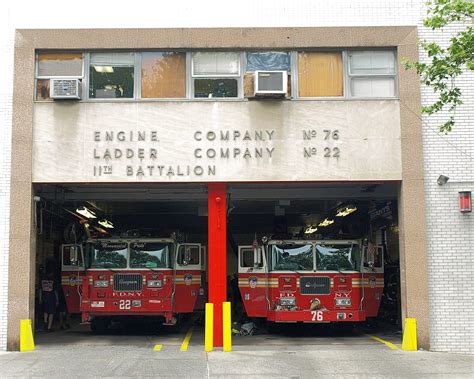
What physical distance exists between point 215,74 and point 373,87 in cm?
338

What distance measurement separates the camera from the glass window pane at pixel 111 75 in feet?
45.9

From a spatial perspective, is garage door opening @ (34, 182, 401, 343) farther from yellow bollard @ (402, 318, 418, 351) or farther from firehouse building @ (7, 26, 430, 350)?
yellow bollard @ (402, 318, 418, 351)

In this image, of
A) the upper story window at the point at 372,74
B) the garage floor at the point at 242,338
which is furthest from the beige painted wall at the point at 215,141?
the garage floor at the point at 242,338

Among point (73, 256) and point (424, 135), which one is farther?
point (73, 256)

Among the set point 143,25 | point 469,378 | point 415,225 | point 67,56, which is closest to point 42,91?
point 67,56

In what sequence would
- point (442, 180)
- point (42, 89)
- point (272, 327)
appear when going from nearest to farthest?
point (442, 180)
point (42, 89)
point (272, 327)

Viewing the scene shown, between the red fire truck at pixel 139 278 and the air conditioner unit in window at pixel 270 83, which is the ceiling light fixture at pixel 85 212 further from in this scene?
the air conditioner unit in window at pixel 270 83

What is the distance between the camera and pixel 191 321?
2022 cm

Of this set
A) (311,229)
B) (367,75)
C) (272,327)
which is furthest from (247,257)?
(311,229)

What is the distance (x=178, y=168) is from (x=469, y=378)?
22.2ft

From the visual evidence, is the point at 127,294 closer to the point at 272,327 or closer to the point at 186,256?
the point at 186,256

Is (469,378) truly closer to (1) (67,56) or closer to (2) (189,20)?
(2) (189,20)

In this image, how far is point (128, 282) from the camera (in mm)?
15906

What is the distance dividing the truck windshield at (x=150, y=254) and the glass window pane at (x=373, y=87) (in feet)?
19.5
